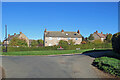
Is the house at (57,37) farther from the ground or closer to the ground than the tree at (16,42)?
farther from the ground

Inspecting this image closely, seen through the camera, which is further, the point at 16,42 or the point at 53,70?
the point at 16,42

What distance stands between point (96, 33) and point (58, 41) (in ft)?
90.9

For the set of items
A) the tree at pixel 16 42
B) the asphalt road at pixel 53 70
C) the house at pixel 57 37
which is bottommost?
the asphalt road at pixel 53 70

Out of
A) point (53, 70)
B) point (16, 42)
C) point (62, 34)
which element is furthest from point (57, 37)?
point (53, 70)

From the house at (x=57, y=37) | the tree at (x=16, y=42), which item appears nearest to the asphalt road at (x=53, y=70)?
the tree at (x=16, y=42)

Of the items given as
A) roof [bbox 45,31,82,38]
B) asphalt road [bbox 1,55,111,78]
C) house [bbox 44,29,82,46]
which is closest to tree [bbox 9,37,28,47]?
house [bbox 44,29,82,46]

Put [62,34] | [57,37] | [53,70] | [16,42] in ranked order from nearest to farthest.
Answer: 1. [53,70]
2. [16,42]
3. [57,37]
4. [62,34]

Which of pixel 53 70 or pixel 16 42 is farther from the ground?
pixel 16 42

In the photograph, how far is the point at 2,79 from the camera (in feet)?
21.9


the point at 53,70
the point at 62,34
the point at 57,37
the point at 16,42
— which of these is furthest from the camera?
the point at 62,34

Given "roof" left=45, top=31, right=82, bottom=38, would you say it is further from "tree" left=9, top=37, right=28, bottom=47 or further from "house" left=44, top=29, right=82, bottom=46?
"tree" left=9, top=37, right=28, bottom=47

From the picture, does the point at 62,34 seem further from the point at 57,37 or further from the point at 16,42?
the point at 16,42

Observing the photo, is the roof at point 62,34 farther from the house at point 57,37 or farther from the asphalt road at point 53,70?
the asphalt road at point 53,70

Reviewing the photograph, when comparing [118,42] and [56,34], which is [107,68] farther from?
[56,34]
